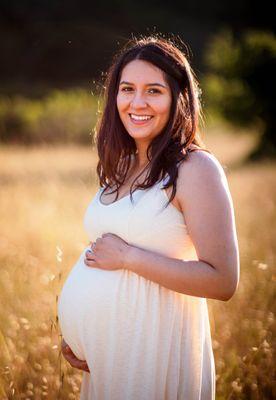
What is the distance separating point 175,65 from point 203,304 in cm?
104

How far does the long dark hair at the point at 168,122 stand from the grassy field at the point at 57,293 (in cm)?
31

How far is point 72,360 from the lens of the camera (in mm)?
2193

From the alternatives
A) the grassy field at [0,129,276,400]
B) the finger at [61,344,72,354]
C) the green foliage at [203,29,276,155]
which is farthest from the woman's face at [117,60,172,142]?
the green foliage at [203,29,276,155]

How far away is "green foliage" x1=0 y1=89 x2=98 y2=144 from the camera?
63.1 feet

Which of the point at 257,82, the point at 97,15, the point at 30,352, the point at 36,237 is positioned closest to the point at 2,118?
the point at 257,82

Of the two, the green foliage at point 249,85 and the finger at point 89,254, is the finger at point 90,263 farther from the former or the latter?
the green foliage at point 249,85

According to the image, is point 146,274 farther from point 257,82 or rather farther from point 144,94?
point 257,82

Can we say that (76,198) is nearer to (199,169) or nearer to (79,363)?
(79,363)

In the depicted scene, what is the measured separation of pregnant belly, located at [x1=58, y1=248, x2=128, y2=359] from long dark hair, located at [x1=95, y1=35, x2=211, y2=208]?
0.40 m

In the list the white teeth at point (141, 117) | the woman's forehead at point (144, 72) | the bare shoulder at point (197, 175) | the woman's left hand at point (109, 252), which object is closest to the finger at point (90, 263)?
the woman's left hand at point (109, 252)

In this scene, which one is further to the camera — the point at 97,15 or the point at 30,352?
the point at 97,15

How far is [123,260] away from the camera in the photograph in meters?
1.93

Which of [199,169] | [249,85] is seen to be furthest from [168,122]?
[249,85]

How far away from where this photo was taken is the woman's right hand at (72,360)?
2.14 m
